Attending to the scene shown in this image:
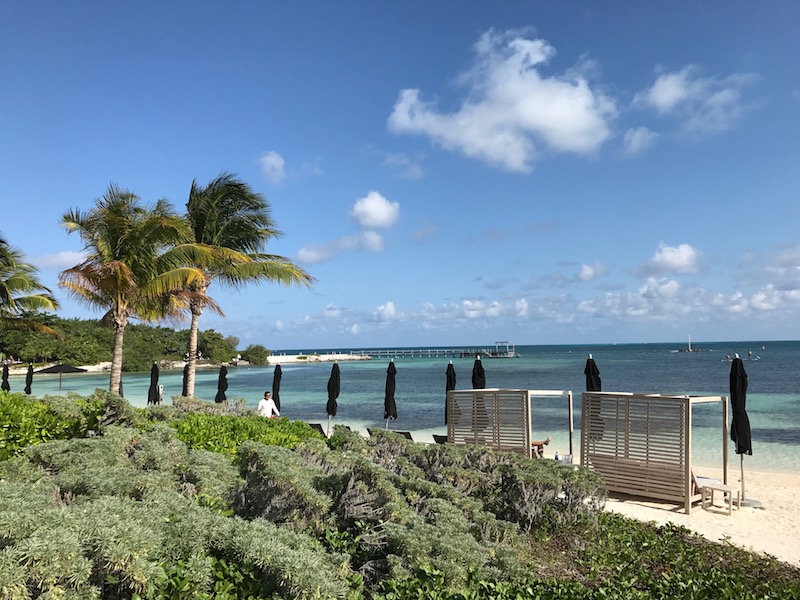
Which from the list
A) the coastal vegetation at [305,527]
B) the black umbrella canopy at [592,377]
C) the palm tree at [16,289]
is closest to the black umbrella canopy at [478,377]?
the black umbrella canopy at [592,377]

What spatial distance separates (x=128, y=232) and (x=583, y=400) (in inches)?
435

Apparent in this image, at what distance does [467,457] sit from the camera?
18.9 ft

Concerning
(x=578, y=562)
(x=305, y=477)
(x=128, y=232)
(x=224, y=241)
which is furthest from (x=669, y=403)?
(x=224, y=241)

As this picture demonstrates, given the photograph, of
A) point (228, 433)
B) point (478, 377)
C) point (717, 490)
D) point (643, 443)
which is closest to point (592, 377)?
point (643, 443)

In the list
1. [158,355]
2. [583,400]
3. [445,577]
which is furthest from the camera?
[158,355]

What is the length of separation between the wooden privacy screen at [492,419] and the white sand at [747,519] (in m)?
1.76

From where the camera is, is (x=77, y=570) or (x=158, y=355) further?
(x=158, y=355)

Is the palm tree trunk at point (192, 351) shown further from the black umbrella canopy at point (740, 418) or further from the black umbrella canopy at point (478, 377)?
the black umbrella canopy at point (740, 418)

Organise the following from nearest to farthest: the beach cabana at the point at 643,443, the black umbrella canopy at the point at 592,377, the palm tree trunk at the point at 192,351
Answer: the beach cabana at the point at 643,443 < the black umbrella canopy at the point at 592,377 < the palm tree trunk at the point at 192,351

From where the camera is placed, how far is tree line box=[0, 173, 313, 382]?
13.2 m

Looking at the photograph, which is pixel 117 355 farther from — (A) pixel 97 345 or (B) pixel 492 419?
(A) pixel 97 345

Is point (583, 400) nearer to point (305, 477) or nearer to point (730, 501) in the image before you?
point (730, 501)

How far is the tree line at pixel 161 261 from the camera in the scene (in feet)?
43.2

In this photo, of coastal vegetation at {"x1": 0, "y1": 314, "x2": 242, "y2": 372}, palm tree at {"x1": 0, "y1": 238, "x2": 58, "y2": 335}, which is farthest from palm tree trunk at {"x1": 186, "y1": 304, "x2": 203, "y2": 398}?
coastal vegetation at {"x1": 0, "y1": 314, "x2": 242, "y2": 372}
